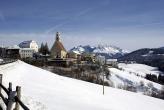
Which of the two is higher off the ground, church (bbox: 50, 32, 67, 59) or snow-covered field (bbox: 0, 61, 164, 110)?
church (bbox: 50, 32, 67, 59)

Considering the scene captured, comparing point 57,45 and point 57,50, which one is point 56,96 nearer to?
point 57,50

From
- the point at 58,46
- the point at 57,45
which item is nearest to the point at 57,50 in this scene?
the point at 58,46

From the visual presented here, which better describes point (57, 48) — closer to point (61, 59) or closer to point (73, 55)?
point (61, 59)

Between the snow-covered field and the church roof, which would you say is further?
the church roof

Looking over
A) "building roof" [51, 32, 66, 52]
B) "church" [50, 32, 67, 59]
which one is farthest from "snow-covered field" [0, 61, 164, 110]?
"building roof" [51, 32, 66, 52]

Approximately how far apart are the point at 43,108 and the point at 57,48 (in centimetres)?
13528

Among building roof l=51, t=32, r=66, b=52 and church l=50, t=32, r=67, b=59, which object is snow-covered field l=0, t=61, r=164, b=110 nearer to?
church l=50, t=32, r=67, b=59

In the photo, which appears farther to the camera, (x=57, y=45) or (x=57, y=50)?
(x=57, y=45)

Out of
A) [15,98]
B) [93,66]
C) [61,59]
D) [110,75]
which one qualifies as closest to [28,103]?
[15,98]

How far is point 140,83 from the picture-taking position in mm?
187125

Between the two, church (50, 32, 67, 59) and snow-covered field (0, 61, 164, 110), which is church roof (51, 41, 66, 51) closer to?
church (50, 32, 67, 59)

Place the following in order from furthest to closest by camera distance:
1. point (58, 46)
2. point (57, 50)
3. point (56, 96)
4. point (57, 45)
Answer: point (57, 45), point (58, 46), point (57, 50), point (56, 96)

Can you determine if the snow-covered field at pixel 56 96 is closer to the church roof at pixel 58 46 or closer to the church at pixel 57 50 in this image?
the church at pixel 57 50

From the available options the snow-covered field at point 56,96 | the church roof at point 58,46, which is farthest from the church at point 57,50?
the snow-covered field at point 56,96
